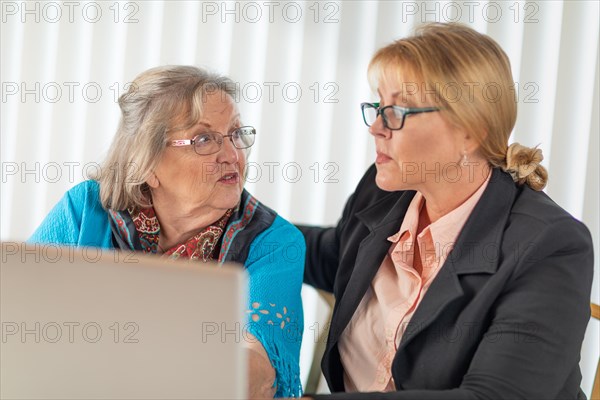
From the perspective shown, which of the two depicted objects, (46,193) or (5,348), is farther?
(46,193)

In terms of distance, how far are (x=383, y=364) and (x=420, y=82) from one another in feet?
1.97

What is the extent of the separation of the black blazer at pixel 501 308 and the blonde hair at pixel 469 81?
0.05 metres

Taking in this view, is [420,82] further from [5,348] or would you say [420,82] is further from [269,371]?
[5,348]

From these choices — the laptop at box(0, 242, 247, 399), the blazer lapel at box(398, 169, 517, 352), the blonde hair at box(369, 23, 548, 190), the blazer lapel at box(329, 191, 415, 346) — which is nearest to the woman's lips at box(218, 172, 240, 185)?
the blazer lapel at box(329, 191, 415, 346)

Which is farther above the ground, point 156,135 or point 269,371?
point 156,135

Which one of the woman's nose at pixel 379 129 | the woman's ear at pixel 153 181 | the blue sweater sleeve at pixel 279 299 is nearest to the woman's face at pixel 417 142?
the woman's nose at pixel 379 129

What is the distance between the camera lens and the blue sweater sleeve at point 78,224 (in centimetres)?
186

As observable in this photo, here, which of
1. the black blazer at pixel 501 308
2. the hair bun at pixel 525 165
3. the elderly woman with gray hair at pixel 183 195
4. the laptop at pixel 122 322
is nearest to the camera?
the laptop at pixel 122 322

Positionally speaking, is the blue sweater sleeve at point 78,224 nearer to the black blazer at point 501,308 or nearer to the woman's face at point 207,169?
the woman's face at point 207,169

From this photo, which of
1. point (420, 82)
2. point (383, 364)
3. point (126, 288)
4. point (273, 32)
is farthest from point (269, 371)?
point (273, 32)

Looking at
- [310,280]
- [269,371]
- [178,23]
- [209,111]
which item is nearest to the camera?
[269,371]

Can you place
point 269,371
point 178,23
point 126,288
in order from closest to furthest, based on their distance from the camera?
point 126,288
point 269,371
point 178,23

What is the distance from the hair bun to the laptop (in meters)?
0.95

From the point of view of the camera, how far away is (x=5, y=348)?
35.1 inches
